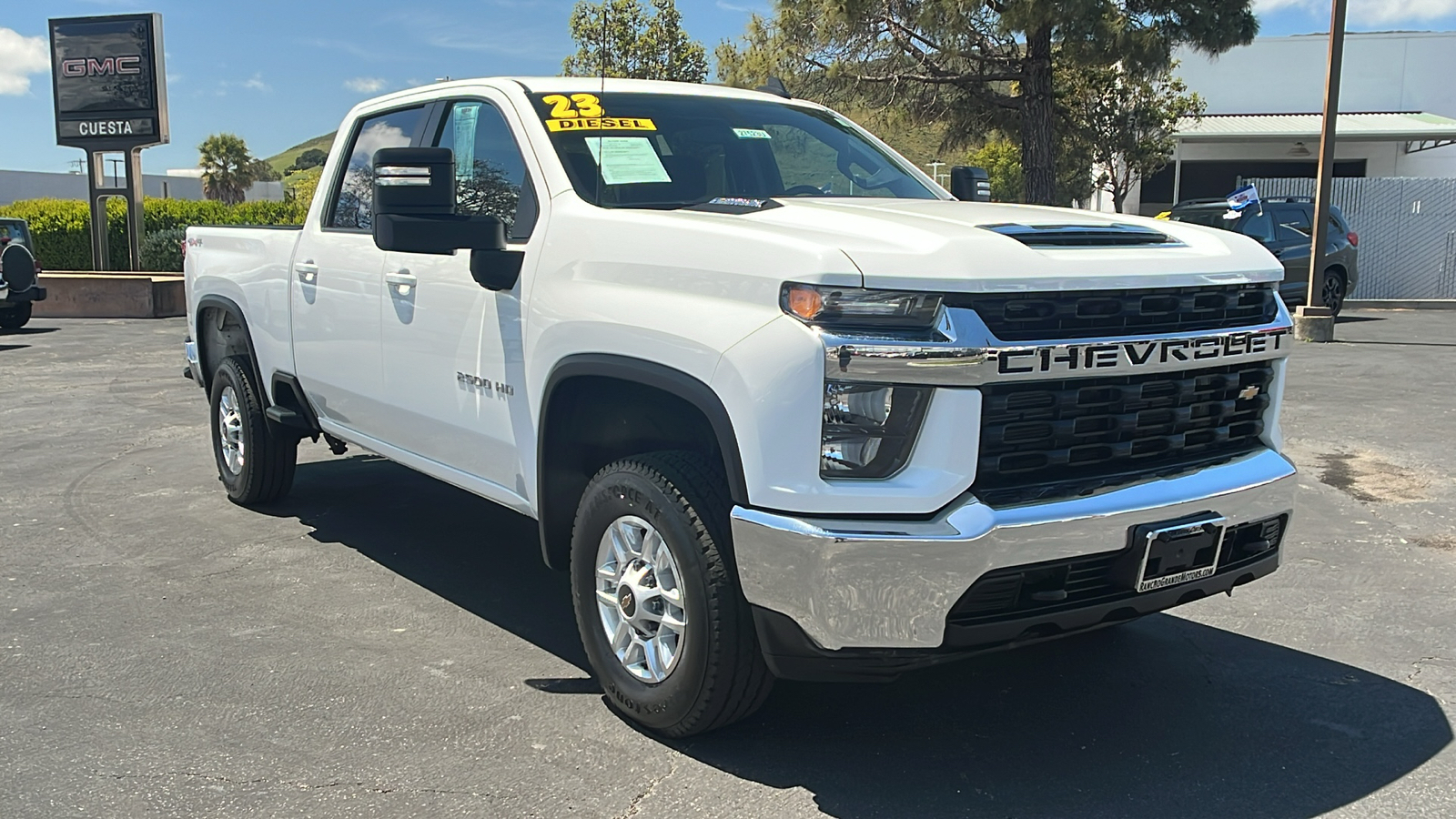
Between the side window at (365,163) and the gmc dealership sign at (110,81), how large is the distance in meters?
20.1

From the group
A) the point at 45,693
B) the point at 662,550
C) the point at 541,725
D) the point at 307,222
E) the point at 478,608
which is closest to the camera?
the point at 662,550

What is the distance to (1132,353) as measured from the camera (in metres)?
3.26

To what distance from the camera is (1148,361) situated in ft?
10.8

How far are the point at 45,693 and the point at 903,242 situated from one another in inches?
125

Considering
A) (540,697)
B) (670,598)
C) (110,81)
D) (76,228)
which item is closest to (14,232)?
(110,81)

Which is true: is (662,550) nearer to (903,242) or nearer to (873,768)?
(873,768)

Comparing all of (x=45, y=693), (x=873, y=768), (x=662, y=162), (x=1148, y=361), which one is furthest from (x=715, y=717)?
(x=45, y=693)

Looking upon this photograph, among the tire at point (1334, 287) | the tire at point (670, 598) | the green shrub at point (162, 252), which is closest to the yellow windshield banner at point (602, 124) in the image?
the tire at point (670, 598)

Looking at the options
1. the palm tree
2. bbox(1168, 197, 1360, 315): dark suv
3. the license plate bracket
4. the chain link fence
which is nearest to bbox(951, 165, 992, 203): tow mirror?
the license plate bracket

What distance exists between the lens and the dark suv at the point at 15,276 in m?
16.9

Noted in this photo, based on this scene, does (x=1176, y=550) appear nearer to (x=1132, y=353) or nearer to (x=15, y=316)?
(x=1132, y=353)

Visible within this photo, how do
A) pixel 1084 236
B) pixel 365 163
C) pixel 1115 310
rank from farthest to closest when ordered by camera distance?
pixel 365 163 → pixel 1084 236 → pixel 1115 310

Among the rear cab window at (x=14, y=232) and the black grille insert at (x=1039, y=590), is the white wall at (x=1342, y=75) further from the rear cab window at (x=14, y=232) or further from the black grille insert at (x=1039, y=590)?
the black grille insert at (x=1039, y=590)

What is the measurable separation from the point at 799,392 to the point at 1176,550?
1.13m
